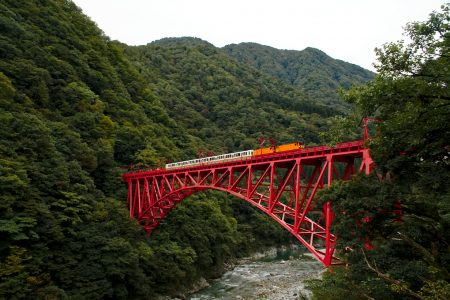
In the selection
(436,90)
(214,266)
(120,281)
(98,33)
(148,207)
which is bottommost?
(214,266)

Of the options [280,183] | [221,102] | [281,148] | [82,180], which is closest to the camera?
[280,183]

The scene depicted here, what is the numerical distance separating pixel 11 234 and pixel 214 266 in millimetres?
23114

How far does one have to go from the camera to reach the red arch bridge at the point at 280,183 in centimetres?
1698

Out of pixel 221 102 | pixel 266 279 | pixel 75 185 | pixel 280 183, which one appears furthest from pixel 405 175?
pixel 221 102

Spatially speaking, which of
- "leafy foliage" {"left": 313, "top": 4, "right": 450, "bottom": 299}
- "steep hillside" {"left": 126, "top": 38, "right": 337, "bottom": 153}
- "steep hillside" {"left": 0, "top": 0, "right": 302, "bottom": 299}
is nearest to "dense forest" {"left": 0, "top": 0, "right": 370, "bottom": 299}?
"steep hillside" {"left": 0, "top": 0, "right": 302, "bottom": 299}

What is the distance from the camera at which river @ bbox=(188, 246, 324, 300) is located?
100ft

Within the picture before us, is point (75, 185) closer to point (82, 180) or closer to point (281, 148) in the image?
point (82, 180)

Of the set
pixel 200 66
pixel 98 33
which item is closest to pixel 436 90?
pixel 98 33

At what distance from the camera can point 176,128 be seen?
63.1m

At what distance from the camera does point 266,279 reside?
36.5 m

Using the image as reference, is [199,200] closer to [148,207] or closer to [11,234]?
[148,207]

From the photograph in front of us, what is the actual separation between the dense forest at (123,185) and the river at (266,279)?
2279mm

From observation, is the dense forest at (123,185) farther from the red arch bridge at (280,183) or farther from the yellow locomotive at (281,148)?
the yellow locomotive at (281,148)

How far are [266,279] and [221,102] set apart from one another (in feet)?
228
